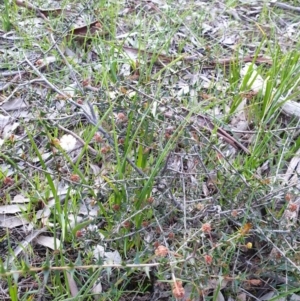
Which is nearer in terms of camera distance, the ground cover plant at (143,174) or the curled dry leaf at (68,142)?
the ground cover plant at (143,174)

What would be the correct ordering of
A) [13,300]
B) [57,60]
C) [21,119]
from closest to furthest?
[13,300], [21,119], [57,60]

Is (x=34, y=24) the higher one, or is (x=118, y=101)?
(x=118, y=101)

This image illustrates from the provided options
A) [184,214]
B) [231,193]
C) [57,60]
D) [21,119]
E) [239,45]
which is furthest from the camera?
[239,45]

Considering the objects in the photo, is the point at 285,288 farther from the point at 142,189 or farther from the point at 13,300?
the point at 13,300

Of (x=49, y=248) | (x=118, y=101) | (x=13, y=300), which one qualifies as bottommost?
(x=49, y=248)

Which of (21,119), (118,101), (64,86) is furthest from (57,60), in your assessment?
(118,101)

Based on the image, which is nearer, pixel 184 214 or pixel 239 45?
pixel 184 214

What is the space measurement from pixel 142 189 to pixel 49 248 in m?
0.33

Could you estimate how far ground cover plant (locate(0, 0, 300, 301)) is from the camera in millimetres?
1219

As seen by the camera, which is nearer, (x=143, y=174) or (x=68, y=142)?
(x=143, y=174)

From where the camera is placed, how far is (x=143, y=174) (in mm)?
1354

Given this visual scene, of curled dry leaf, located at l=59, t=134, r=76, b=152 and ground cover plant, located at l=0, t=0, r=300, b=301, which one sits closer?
ground cover plant, located at l=0, t=0, r=300, b=301

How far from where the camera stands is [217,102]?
5.86ft

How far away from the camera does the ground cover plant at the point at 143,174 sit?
1.22 m
